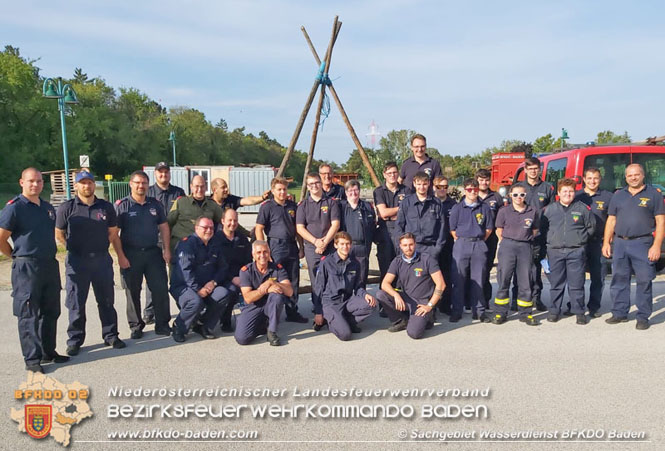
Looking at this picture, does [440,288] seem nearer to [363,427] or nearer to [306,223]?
[306,223]

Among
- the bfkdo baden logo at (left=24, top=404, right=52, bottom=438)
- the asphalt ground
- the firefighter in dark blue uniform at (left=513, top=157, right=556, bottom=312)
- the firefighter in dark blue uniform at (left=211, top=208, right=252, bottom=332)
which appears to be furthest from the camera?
the firefighter in dark blue uniform at (left=513, top=157, right=556, bottom=312)

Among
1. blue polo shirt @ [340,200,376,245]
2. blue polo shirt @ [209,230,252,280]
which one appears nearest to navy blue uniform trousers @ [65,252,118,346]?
blue polo shirt @ [209,230,252,280]

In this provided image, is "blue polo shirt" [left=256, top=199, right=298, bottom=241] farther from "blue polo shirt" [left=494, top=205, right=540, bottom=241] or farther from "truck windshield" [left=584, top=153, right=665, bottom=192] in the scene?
"truck windshield" [left=584, top=153, right=665, bottom=192]

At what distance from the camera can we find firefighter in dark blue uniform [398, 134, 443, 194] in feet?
20.8

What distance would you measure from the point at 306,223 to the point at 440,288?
1703 mm

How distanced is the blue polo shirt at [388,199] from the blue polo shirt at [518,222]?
47.4 inches

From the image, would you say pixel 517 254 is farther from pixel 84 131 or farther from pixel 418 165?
pixel 84 131

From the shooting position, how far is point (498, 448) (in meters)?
2.94

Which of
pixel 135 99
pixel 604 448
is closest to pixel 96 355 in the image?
pixel 604 448

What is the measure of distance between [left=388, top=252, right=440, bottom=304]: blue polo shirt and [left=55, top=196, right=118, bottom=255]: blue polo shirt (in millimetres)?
2967

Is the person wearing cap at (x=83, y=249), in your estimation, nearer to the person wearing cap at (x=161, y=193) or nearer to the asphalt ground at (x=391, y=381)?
the asphalt ground at (x=391, y=381)

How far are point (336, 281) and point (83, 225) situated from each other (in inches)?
A: 101

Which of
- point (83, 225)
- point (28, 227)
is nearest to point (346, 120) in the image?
point (83, 225)

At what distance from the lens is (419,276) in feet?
17.6
